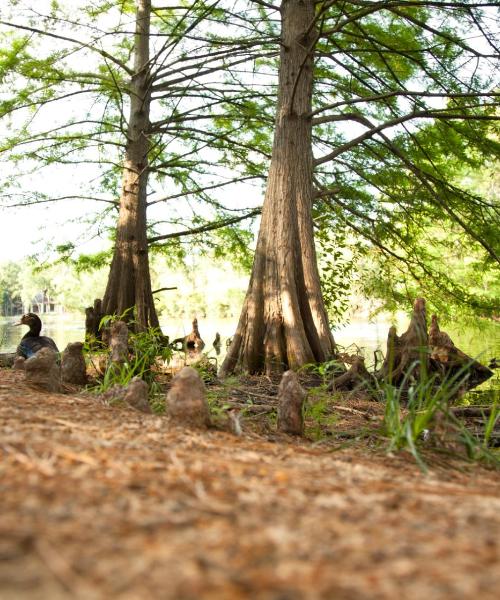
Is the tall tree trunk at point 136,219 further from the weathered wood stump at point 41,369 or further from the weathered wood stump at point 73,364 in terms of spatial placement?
the weathered wood stump at point 41,369

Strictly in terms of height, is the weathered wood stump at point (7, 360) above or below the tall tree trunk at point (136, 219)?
below

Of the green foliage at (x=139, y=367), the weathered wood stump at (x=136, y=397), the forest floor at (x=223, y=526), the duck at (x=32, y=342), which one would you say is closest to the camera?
the forest floor at (x=223, y=526)

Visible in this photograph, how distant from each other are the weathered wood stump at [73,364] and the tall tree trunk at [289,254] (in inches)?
97.7

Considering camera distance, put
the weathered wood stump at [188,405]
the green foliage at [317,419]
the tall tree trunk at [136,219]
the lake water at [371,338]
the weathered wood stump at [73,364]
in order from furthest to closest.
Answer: the tall tree trunk at [136,219], the lake water at [371,338], the weathered wood stump at [73,364], the green foliage at [317,419], the weathered wood stump at [188,405]

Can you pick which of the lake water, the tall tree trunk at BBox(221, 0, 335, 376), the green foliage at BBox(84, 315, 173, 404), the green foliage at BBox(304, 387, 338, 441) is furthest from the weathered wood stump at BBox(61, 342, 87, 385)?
the tall tree trunk at BBox(221, 0, 335, 376)

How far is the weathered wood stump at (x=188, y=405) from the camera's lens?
306cm

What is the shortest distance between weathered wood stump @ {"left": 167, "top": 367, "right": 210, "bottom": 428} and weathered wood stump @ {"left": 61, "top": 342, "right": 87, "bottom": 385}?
7.62 ft

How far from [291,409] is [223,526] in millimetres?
2258

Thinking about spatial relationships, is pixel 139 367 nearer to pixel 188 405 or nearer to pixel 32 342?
pixel 32 342

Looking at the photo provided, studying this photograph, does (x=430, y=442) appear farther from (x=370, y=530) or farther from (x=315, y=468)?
(x=370, y=530)

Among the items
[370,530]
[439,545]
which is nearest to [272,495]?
[370,530]

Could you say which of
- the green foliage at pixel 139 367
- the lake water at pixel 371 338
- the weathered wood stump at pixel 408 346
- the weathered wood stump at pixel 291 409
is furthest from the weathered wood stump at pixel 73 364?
the weathered wood stump at pixel 408 346

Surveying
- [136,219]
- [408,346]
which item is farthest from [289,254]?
[136,219]

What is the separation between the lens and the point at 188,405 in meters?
3.07
